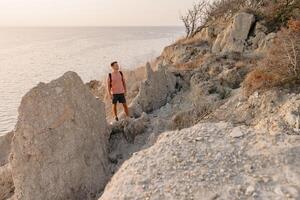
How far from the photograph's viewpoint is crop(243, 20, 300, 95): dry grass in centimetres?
1088

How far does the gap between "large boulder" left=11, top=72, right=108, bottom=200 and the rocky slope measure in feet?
0.07

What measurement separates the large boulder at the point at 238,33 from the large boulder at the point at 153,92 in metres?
6.64

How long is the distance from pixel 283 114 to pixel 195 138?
7.02 feet

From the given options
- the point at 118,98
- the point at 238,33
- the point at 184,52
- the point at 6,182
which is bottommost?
the point at 6,182

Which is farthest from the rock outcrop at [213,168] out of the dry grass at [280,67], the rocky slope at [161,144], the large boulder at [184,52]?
the large boulder at [184,52]

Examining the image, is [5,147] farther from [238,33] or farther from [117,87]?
[238,33]

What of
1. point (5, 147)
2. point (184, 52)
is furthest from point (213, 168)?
point (184, 52)

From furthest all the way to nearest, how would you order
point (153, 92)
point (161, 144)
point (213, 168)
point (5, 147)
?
point (5, 147)
point (153, 92)
point (161, 144)
point (213, 168)

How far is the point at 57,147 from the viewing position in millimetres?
9828

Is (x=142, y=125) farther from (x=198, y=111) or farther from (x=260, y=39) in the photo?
(x=260, y=39)

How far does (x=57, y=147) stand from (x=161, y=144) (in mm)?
2533

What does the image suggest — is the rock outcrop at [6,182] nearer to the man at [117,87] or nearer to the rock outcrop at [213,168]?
the man at [117,87]

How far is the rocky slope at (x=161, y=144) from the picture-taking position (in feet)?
23.8

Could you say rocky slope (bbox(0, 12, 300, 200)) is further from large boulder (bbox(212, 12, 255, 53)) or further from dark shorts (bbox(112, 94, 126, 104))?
large boulder (bbox(212, 12, 255, 53))
